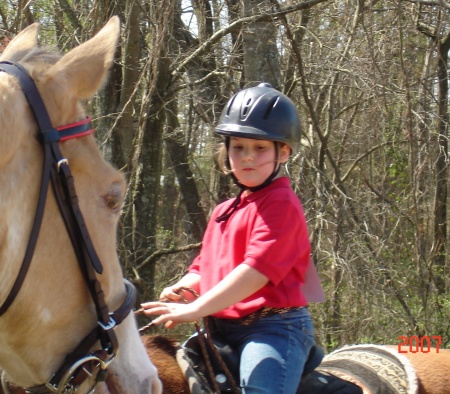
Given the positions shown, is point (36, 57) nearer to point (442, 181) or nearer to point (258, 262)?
point (258, 262)

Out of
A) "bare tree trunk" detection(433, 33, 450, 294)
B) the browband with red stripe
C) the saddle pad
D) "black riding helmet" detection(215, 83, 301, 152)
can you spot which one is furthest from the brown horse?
"bare tree trunk" detection(433, 33, 450, 294)

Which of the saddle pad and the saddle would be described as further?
the saddle pad

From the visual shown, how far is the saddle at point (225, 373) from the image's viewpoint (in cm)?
284

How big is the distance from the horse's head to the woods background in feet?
10.5

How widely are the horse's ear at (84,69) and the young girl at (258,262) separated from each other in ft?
3.10

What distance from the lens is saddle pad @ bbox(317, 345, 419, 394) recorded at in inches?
133

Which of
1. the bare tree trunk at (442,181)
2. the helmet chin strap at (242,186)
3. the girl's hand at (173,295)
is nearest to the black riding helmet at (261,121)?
the helmet chin strap at (242,186)

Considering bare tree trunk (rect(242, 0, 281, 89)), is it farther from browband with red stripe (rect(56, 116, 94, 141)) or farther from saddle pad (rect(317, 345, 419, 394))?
browband with red stripe (rect(56, 116, 94, 141))

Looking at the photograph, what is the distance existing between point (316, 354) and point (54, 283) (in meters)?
1.40

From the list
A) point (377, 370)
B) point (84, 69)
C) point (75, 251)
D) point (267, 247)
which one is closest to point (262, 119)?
point (267, 247)

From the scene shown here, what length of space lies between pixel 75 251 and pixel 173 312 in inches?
28.5

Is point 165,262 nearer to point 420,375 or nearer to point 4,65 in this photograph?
point 420,375

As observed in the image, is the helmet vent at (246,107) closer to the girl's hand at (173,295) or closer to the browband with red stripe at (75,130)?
the girl's hand at (173,295)

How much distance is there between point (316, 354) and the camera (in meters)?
3.09
